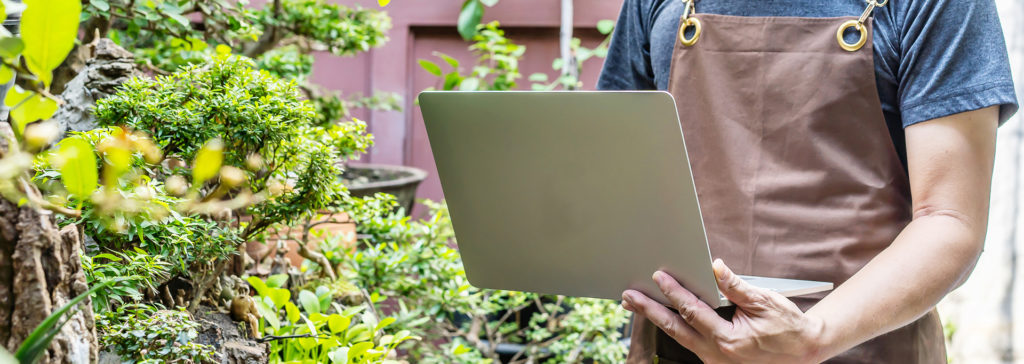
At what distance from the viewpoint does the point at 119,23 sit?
1.35 meters

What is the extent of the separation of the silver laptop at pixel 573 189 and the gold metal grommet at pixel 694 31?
0.31 metres

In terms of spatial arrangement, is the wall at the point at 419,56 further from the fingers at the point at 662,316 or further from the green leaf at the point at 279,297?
the fingers at the point at 662,316

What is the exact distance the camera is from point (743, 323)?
2.15ft

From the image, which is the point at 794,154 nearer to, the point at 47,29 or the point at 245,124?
the point at 245,124

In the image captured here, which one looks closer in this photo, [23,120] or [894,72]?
[23,120]

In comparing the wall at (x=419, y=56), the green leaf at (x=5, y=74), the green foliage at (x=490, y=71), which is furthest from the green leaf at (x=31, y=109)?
the wall at (x=419, y=56)

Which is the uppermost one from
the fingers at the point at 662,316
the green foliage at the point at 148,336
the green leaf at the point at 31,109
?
the green leaf at the point at 31,109

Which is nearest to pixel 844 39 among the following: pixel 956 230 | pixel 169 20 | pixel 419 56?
pixel 956 230

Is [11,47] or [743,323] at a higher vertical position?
[11,47]

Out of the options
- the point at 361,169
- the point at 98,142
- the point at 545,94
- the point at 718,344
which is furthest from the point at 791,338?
the point at 361,169

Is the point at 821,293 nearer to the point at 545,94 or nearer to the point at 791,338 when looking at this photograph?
the point at 791,338

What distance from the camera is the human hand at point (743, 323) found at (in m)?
0.63

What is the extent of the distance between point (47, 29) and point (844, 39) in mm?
720

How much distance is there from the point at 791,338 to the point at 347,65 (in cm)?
210
